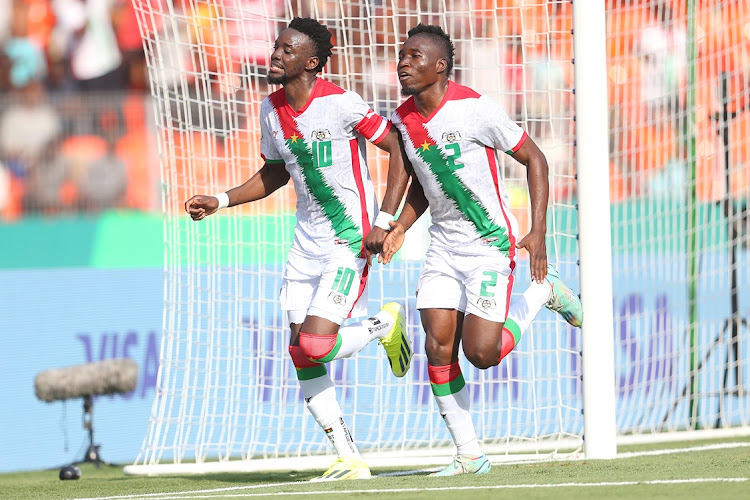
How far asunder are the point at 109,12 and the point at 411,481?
8.24 metres

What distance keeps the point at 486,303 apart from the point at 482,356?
0.23 metres

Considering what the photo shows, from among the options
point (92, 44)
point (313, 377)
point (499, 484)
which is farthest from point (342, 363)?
point (92, 44)

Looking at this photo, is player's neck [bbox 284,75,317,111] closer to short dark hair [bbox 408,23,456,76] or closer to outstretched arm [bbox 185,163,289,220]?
outstretched arm [bbox 185,163,289,220]

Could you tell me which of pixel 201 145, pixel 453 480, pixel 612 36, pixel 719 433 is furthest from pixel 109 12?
pixel 453 480

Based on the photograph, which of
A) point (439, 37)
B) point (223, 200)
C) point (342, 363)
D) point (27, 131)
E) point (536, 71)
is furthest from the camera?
point (27, 131)

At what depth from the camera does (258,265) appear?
7652 millimetres

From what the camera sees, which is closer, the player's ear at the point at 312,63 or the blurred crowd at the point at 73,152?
the player's ear at the point at 312,63

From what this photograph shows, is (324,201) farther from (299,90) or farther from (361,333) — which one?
(361,333)

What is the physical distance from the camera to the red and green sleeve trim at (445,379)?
5.36 m

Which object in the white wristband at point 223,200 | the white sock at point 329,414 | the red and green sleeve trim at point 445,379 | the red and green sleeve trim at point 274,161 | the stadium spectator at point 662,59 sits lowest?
the white sock at point 329,414

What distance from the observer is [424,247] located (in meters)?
7.87

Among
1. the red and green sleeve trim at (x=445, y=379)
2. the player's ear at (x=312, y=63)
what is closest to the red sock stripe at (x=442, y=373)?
the red and green sleeve trim at (x=445, y=379)

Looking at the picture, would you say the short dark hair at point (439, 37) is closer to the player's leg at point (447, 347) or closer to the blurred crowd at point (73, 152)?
the player's leg at point (447, 347)

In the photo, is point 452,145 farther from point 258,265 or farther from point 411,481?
point 258,265
